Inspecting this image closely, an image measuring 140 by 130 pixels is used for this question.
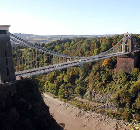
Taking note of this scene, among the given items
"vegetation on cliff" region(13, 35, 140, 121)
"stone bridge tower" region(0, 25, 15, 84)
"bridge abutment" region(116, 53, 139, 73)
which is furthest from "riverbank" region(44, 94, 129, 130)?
"stone bridge tower" region(0, 25, 15, 84)

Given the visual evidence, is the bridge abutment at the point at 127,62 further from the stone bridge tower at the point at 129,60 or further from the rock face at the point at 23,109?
the rock face at the point at 23,109

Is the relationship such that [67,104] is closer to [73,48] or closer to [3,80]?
[3,80]

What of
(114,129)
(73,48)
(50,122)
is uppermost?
(73,48)

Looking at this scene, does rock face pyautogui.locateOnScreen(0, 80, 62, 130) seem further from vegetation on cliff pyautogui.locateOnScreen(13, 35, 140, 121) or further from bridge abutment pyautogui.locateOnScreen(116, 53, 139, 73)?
bridge abutment pyautogui.locateOnScreen(116, 53, 139, 73)

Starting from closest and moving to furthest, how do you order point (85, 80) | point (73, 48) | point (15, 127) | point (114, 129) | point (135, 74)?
1. point (15, 127)
2. point (114, 129)
3. point (135, 74)
4. point (85, 80)
5. point (73, 48)

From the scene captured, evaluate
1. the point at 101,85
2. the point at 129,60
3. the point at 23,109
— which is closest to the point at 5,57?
the point at 23,109

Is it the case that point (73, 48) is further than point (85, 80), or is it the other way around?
point (73, 48)

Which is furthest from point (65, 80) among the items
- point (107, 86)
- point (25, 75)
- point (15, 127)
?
point (15, 127)
